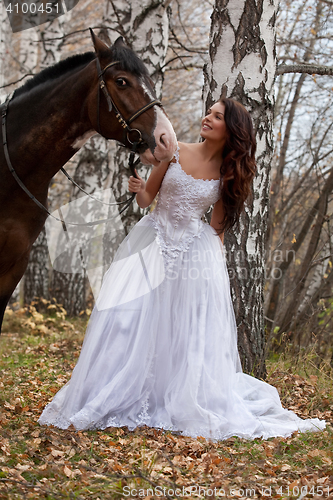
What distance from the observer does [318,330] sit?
5.59 meters

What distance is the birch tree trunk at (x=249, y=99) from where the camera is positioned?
3.70 meters

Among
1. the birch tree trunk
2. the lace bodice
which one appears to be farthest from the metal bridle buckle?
the birch tree trunk

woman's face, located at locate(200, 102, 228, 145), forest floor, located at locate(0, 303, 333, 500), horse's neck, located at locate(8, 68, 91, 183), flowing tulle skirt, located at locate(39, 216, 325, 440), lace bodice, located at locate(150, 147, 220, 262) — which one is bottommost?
forest floor, located at locate(0, 303, 333, 500)

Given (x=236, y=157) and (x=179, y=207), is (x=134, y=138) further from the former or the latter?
(x=236, y=157)

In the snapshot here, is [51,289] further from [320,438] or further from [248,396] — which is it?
[320,438]

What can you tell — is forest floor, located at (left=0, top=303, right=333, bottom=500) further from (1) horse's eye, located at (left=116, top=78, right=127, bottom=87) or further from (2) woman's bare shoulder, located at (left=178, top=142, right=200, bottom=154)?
(1) horse's eye, located at (left=116, top=78, right=127, bottom=87)

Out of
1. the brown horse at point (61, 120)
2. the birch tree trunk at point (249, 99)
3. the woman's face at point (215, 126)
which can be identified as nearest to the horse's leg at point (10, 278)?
the brown horse at point (61, 120)

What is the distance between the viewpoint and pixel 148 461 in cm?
230

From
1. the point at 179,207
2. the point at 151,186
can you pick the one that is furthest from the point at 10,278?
the point at 179,207

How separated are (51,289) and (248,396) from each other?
4.58 meters

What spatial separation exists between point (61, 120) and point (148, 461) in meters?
2.01

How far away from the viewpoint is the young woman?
281cm

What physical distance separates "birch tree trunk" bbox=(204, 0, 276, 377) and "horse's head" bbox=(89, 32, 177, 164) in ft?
4.35

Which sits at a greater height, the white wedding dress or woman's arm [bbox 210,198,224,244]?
woman's arm [bbox 210,198,224,244]
